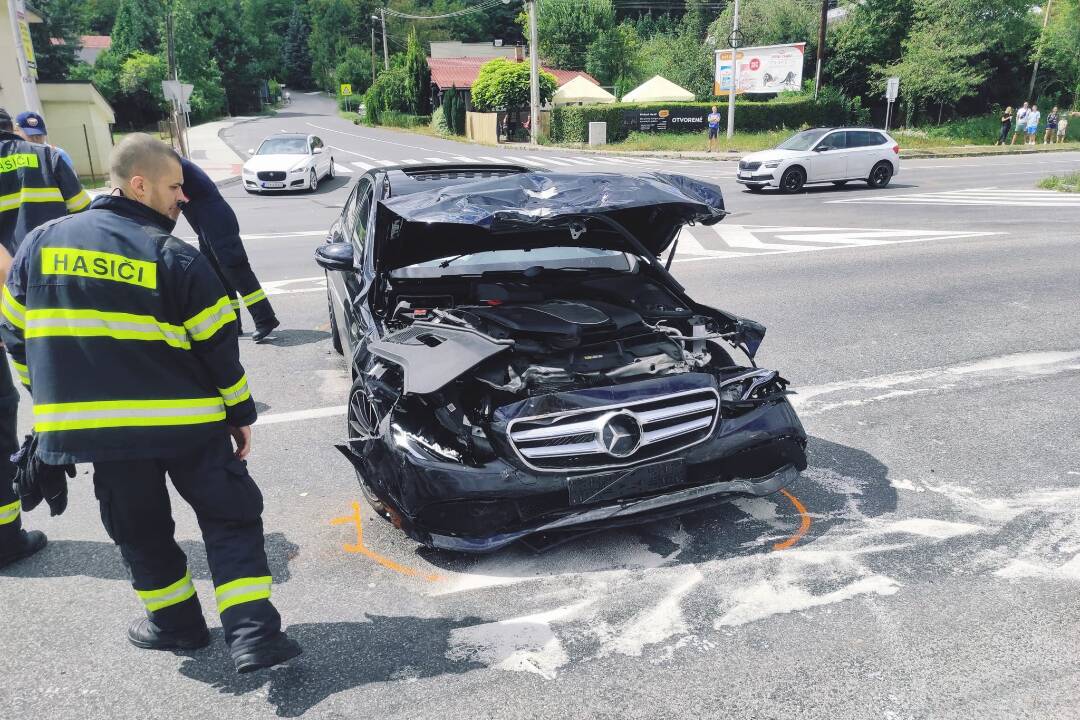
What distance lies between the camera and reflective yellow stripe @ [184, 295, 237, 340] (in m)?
2.73

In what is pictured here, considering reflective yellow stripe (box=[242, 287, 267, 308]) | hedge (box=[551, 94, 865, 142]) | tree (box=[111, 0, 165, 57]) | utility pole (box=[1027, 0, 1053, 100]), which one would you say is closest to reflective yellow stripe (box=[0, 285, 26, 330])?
reflective yellow stripe (box=[242, 287, 267, 308])

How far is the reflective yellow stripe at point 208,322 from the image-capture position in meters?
2.73

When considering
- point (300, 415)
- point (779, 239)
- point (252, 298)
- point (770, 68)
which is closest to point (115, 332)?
point (300, 415)

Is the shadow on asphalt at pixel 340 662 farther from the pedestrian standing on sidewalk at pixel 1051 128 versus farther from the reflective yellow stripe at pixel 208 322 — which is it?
the pedestrian standing on sidewalk at pixel 1051 128

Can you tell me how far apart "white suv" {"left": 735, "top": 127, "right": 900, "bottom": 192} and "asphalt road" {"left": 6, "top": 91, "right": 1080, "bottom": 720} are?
41.6 ft

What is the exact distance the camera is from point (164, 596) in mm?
2982

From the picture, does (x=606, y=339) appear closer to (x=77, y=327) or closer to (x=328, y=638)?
(x=328, y=638)

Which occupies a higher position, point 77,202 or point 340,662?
point 77,202

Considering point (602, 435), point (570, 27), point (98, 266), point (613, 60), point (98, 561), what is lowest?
point (98, 561)

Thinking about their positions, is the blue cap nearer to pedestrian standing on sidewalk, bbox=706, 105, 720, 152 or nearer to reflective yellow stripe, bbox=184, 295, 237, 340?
reflective yellow stripe, bbox=184, 295, 237, 340

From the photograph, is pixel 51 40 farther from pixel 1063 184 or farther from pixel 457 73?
pixel 1063 184

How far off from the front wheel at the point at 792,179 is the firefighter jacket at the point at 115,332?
1742cm

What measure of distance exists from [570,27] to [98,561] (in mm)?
62852

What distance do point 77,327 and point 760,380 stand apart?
9.83ft
